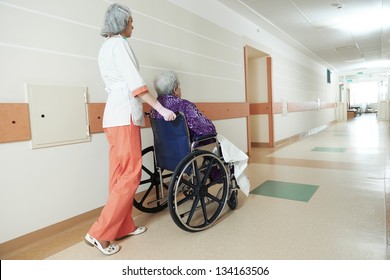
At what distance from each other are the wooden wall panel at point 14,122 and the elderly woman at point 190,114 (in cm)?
83

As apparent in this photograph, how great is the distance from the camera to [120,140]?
1.69m

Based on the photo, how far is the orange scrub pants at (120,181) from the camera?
1657mm

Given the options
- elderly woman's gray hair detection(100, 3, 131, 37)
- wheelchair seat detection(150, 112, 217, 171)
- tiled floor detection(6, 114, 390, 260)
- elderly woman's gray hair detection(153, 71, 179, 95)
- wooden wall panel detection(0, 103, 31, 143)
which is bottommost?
tiled floor detection(6, 114, 390, 260)

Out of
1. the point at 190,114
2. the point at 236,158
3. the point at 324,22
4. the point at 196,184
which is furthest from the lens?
the point at 324,22

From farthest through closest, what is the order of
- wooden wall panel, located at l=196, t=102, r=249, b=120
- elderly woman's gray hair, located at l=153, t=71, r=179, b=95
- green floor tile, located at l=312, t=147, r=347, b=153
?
green floor tile, located at l=312, t=147, r=347, b=153, wooden wall panel, located at l=196, t=102, r=249, b=120, elderly woman's gray hair, located at l=153, t=71, r=179, b=95

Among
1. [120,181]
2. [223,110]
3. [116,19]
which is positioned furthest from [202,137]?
[223,110]

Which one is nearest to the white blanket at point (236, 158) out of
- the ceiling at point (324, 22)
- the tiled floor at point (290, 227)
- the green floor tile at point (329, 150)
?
the tiled floor at point (290, 227)

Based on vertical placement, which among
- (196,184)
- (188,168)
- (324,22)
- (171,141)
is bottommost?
(196,184)

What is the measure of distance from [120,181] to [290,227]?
1217 millimetres

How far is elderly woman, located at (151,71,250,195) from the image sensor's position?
1966 mm

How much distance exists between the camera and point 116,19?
1648 millimetres

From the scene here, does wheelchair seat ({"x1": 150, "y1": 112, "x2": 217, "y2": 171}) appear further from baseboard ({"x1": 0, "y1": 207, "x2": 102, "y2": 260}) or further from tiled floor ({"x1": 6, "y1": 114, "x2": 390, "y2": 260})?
baseboard ({"x1": 0, "y1": 207, "x2": 102, "y2": 260})

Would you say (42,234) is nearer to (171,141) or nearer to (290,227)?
(171,141)

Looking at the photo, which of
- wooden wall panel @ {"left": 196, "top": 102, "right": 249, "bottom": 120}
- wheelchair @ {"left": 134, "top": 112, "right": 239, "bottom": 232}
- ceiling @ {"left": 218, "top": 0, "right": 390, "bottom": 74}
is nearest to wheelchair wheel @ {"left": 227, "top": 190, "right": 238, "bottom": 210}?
wheelchair @ {"left": 134, "top": 112, "right": 239, "bottom": 232}
